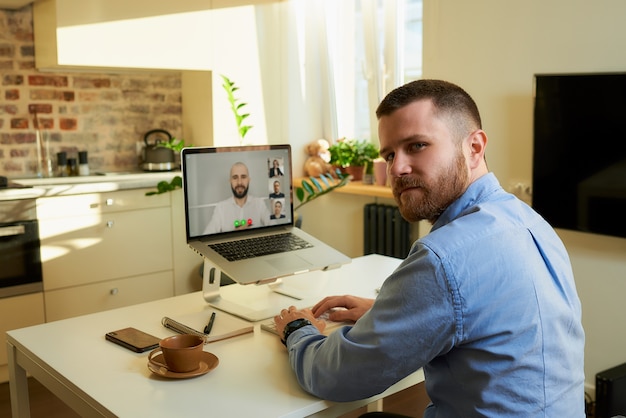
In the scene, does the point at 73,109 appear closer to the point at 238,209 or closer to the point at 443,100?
the point at 238,209

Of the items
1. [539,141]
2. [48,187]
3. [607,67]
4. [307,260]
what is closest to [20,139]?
[48,187]

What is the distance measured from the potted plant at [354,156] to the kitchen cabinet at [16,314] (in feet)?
6.48

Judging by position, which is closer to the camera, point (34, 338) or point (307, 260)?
point (34, 338)

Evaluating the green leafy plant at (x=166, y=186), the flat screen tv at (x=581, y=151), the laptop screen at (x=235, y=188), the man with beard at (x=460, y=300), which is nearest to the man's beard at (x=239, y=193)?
the laptop screen at (x=235, y=188)

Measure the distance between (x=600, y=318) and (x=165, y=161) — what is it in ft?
8.96

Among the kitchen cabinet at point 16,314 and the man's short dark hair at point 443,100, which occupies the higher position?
the man's short dark hair at point 443,100

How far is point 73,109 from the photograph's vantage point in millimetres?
4473

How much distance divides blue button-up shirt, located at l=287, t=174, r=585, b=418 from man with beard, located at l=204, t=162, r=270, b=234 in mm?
931

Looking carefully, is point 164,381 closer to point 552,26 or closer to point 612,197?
point 612,197

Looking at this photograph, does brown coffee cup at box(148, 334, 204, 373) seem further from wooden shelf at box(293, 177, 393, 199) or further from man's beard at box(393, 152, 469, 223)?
wooden shelf at box(293, 177, 393, 199)

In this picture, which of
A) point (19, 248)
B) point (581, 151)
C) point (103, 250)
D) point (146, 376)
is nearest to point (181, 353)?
point (146, 376)

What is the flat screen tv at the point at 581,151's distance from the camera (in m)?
3.02

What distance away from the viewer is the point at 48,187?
3.73 metres

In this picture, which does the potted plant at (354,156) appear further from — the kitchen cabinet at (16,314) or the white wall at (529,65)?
the kitchen cabinet at (16,314)
